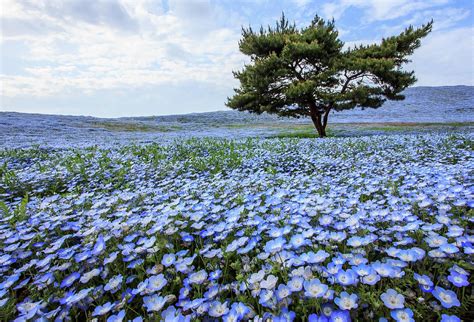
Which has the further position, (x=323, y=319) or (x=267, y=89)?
(x=267, y=89)

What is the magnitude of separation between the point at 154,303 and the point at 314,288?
2.92ft

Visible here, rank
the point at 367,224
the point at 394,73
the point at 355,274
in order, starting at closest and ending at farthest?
the point at 355,274, the point at 367,224, the point at 394,73

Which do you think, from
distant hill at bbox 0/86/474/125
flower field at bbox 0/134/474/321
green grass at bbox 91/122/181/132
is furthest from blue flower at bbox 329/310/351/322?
distant hill at bbox 0/86/474/125

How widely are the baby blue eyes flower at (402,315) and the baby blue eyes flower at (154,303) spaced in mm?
1180

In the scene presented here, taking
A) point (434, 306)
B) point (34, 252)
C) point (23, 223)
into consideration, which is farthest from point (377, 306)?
point (23, 223)

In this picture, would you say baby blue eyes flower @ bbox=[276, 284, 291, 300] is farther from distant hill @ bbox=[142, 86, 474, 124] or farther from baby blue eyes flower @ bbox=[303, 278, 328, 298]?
distant hill @ bbox=[142, 86, 474, 124]

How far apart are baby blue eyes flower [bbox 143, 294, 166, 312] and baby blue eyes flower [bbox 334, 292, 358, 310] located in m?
0.93

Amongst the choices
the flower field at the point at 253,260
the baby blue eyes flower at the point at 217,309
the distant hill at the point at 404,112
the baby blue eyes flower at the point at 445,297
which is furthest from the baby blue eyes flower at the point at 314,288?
the distant hill at the point at 404,112

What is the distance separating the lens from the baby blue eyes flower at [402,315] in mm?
1342

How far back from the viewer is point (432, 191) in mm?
3061

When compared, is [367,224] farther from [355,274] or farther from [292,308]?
[292,308]

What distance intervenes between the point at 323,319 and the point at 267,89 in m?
16.9

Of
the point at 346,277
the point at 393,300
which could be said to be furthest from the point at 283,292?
the point at 393,300

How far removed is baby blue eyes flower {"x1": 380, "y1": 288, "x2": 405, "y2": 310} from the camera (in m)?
1.41
